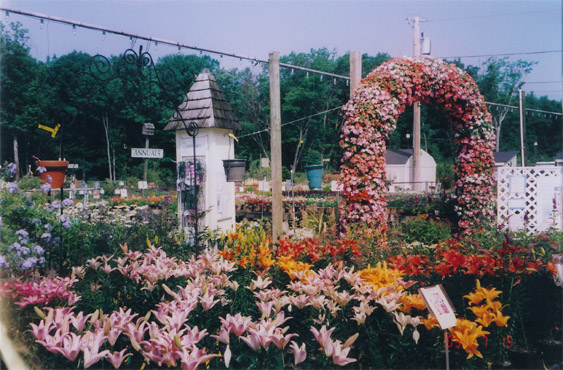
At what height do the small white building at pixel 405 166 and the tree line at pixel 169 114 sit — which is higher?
the tree line at pixel 169 114

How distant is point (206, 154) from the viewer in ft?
20.2

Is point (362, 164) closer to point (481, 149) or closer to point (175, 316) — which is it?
point (481, 149)

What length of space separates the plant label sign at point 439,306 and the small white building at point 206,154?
433 cm

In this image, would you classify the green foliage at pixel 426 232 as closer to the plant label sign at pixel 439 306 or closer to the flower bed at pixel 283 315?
the flower bed at pixel 283 315

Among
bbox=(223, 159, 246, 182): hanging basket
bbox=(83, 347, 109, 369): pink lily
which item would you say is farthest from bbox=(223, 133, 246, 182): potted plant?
bbox=(83, 347, 109, 369): pink lily

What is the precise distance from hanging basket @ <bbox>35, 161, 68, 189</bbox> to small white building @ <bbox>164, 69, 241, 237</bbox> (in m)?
1.79

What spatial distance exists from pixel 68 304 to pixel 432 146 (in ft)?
150

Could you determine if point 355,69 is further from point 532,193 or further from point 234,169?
point 532,193

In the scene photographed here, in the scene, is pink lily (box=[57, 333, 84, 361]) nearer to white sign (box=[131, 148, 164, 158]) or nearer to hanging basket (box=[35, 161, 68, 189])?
hanging basket (box=[35, 161, 68, 189])

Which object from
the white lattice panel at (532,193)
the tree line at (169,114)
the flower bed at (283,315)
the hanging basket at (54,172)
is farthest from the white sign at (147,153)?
→ the tree line at (169,114)

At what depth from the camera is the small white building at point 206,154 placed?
241 inches

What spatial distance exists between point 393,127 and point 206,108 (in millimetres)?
3149

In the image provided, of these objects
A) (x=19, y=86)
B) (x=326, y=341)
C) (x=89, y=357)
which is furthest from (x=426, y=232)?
(x=19, y=86)

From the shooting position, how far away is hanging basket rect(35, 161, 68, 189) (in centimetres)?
455
